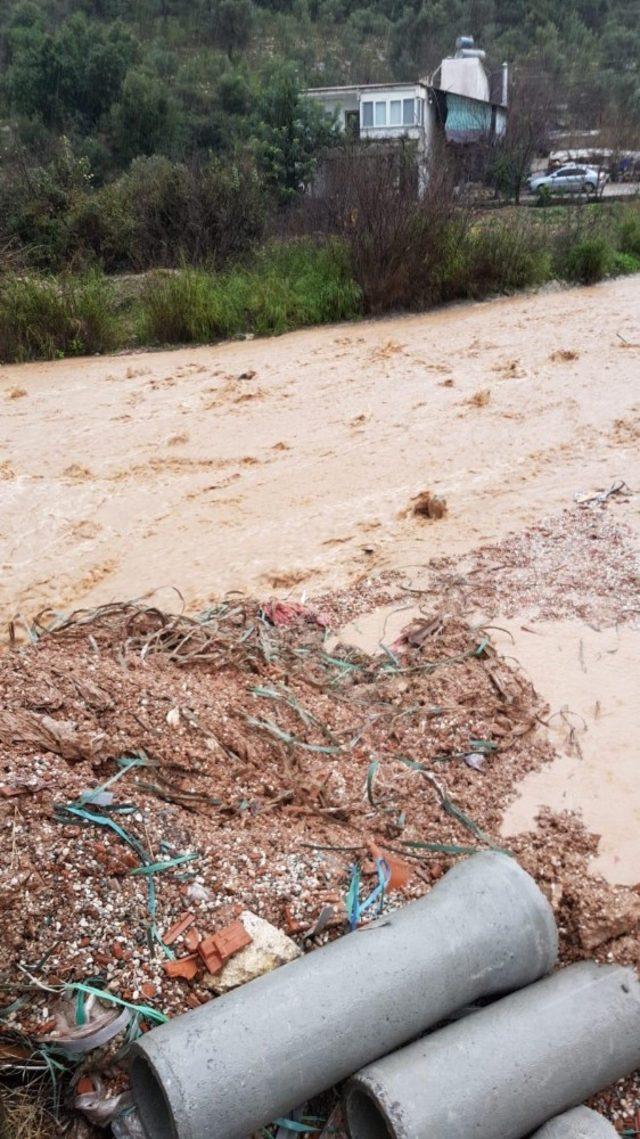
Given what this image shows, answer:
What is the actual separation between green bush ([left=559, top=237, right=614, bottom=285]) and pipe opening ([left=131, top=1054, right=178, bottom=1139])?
38.1ft

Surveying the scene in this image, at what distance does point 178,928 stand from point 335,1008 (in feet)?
1.60

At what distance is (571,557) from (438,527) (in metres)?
0.82

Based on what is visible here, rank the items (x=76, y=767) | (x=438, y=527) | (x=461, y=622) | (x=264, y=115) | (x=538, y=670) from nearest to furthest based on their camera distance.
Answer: (x=76, y=767) < (x=538, y=670) < (x=461, y=622) < (x=438, y=527) < (x=264, y=115)

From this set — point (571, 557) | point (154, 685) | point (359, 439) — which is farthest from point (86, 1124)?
point (359, 439)

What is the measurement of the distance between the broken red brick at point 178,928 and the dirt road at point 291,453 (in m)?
2.32

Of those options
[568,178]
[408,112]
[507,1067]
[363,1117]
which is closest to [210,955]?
[363,1117]

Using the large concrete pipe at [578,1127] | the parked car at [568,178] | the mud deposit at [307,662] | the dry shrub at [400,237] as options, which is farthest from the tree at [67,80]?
the large concrete pipe at [578,1127]

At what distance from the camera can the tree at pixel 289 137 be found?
19.7 m

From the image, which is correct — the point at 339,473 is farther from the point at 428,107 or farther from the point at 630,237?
the point at 428,107

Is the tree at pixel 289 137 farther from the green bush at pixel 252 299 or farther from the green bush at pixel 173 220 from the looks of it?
the green bush at pixel 252 299

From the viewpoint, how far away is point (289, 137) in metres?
20.9

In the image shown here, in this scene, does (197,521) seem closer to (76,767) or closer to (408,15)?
(76,767)

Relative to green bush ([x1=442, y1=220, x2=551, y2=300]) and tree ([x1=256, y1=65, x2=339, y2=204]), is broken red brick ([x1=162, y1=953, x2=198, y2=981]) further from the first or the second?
tree ([x1=256, y1=65, x2=339, y2=204])

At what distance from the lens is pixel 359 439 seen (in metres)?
6.48
